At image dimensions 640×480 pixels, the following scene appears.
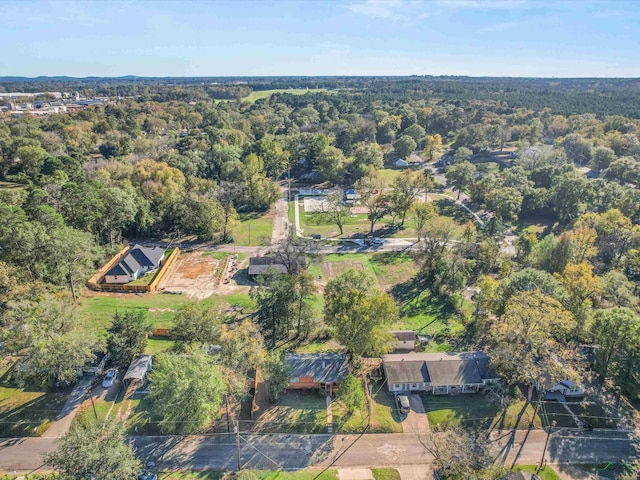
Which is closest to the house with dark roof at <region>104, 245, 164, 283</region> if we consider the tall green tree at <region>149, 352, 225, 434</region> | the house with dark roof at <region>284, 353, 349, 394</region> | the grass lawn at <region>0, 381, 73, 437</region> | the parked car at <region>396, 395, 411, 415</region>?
the grass lawn at <region>0, 381, 73, 437</region>

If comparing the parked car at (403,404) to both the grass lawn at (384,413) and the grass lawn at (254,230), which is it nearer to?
the grass lawn at (384,413)

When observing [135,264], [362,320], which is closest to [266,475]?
[362,320]

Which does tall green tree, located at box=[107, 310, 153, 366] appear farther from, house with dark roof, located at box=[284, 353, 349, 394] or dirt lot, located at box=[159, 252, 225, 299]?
house with dark roof, located at box=[284, 353, 349, 394]

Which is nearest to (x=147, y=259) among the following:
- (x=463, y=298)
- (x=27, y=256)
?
(x=27, y=256)

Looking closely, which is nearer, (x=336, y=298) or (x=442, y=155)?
(x=336, y=298)

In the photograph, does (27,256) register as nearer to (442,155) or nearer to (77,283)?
(77,283)

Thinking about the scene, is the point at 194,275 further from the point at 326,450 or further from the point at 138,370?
the point at 326,450
